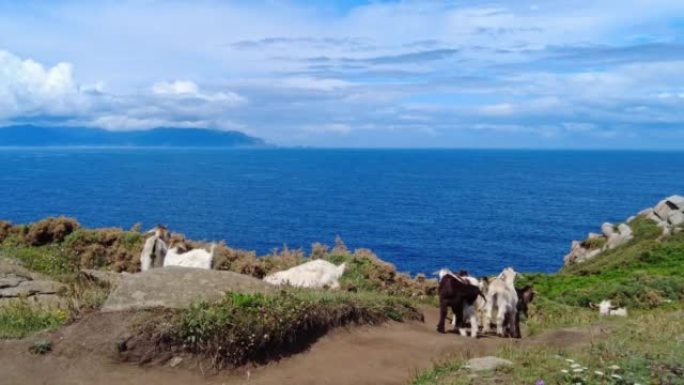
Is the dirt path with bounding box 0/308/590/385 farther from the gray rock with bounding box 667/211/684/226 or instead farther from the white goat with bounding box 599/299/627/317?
the gray rock with bounding box 667/211/684/226

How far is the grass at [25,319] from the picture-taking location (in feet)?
48.2

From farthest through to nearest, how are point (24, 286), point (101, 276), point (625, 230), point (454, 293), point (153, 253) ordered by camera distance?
point (625, 230) → point (153, 253) → point (101, 276) → point (24, 286) → point (454, 293)

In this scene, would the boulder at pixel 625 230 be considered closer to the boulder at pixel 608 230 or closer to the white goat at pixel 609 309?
the boulder at pixel 608 230

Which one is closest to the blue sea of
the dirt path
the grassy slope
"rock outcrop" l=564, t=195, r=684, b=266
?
"rock outcrop" l=564, t=195, r=684, b=266

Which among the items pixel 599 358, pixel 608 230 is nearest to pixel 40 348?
pixel 599 358

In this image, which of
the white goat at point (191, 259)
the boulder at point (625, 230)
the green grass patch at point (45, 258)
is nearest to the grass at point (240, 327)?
the white goat at point (191, 259)

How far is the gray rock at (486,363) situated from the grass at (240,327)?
3.85 metres

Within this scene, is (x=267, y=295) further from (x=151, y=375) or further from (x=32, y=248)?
(x=32, y=248)

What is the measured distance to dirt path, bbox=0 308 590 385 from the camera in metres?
12.6

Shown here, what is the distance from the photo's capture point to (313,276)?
834 inches

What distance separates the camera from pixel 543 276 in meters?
41.2

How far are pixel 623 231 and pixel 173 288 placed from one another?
48239 millimetres

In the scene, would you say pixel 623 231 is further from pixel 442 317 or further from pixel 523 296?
pixel 442 317

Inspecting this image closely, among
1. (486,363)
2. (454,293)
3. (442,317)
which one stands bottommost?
(442,317)
